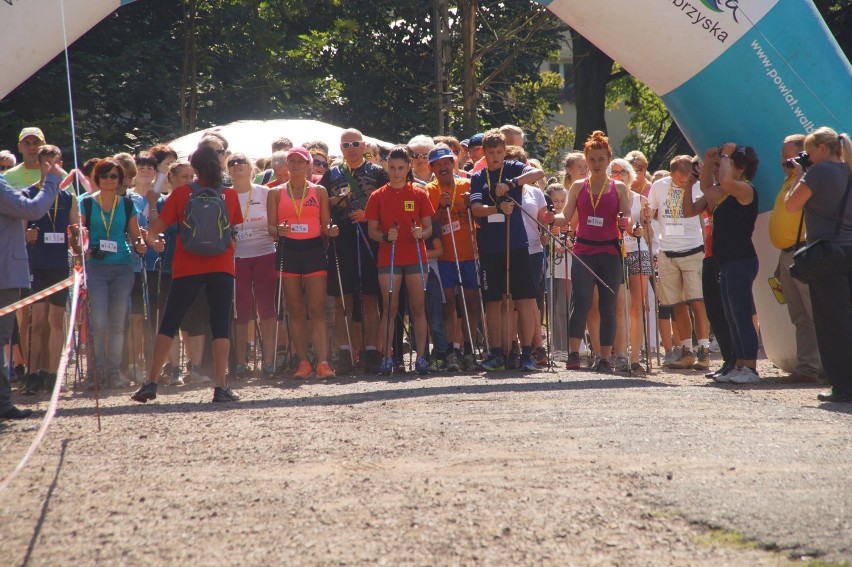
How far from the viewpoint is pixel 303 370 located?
430 inches

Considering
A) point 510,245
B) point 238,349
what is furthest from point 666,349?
point 238,349

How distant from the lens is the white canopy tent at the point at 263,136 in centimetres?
1574

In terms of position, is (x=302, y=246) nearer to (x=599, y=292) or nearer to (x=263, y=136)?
(x=599, y=292)

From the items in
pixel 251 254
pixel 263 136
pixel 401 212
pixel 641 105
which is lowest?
pixel 251 254

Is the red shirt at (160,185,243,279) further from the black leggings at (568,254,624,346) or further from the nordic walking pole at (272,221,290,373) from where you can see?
the black leggings at (568,254,624,346)

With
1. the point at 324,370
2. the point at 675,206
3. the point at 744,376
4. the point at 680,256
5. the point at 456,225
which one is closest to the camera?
the point at 744,376

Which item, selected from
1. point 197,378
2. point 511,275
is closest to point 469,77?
point 511,275

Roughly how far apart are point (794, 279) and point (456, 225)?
303 centimetres

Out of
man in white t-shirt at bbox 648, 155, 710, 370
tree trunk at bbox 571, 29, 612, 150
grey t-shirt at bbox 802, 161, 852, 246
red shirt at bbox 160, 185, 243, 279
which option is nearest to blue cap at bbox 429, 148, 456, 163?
man in white t-shirt at bbox 648, 155, 710, 370

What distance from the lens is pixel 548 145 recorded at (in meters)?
29.7

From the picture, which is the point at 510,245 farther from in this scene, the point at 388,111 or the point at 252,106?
the point at 388,111

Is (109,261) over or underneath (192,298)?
over

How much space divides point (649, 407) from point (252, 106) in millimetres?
18228

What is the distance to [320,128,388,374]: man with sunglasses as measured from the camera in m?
11.3
